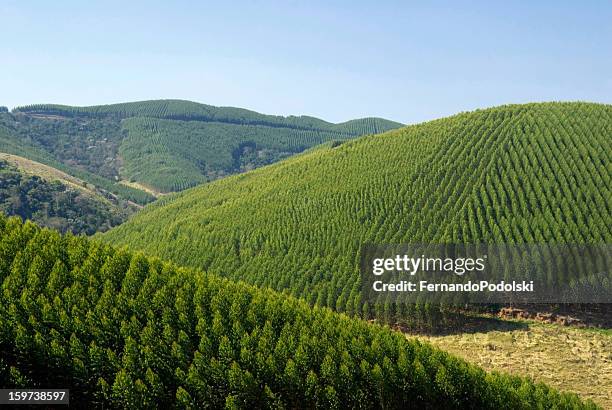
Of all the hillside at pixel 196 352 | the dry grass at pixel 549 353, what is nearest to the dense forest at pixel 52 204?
the hillside at pixel 196 352

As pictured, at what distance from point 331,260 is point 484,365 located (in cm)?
2174

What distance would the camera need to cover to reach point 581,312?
41.4 m

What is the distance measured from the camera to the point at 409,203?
58969 mm

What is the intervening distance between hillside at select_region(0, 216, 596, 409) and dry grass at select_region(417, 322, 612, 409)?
27.7ft

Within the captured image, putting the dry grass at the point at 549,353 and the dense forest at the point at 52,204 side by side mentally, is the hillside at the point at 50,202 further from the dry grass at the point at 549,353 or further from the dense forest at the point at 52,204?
the dry grass at the point at 549,353

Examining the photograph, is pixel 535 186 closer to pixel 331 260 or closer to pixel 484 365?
pixel 331 260

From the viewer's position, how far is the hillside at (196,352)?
2120cm

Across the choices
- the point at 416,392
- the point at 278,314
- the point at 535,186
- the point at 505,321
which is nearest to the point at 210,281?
the point at 278,314

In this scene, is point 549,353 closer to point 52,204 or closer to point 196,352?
point 196,352

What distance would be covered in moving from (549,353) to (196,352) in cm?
2513

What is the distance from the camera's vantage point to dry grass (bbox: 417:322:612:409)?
101ft

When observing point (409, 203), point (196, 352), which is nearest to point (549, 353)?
point (196, 352)

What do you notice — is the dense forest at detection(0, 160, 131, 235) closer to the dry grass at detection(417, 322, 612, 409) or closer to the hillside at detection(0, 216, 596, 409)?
the hillside at detection(0, 216, 596, 409)

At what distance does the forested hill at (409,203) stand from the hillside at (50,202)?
51.1 meters
